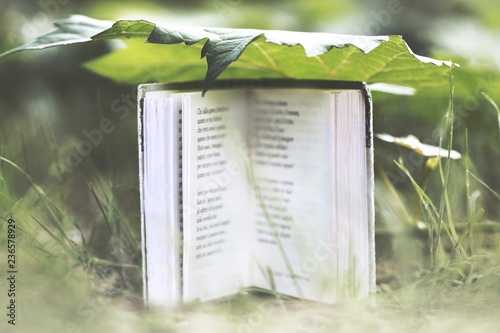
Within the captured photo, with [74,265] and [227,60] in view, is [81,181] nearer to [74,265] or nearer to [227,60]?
[74,265]

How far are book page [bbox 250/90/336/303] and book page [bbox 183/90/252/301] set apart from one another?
0.03 meters

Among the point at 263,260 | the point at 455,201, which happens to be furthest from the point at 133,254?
the point at 455,201

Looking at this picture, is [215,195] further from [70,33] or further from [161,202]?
[70,33]

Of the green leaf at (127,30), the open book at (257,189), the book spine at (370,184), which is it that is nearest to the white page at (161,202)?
the open book at (257,189)

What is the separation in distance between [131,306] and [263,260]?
10.1 inches

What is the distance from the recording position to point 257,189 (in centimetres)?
98

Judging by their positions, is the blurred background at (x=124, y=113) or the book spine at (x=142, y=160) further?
the blurred background at (x=124, y=113)

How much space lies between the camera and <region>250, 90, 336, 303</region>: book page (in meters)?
0.90

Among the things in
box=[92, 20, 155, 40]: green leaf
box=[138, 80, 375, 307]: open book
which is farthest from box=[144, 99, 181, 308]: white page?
box=[92, 20, 155, 40]: green leaf

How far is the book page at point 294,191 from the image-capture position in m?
0.90

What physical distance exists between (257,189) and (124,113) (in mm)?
796

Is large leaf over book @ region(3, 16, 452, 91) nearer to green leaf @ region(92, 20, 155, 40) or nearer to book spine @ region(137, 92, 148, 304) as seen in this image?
green leaf @ region(92, 20, 155, 40)

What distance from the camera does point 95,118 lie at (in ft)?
5.83

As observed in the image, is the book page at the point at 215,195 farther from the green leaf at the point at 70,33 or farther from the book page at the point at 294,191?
the green leaf at the point at 70,33
